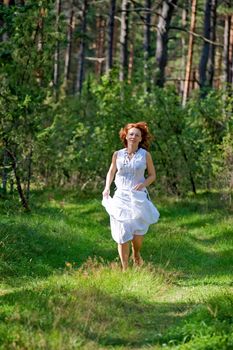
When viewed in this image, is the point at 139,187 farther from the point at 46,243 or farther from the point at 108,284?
the point at 46,243

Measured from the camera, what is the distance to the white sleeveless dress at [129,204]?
9.41 m

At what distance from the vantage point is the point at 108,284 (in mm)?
8359

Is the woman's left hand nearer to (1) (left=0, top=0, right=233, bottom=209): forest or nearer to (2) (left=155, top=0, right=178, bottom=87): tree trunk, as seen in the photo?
(1) (left=0, top=0, right=233, bottom=209): forest

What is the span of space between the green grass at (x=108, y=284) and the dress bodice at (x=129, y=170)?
1.13 metres

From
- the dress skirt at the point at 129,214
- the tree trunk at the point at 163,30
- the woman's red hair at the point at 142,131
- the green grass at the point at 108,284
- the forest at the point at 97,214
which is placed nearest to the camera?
the green grass at the point at 108,284

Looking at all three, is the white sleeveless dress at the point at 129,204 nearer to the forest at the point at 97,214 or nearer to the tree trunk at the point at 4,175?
the forest at the point at 97,214

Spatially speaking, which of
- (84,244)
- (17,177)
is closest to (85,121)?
(17,177)

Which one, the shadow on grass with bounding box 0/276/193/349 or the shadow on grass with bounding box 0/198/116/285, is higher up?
the shadow on grass with bounding box 0/276/193/349

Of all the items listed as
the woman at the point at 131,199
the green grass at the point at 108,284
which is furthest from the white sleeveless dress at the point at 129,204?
the green grass at the point at 108,284

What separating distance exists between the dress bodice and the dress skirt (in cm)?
12

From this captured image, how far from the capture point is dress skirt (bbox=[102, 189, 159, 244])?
30.9 feet

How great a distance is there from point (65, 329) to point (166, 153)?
11.8 meters

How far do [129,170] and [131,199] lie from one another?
16.2 inches

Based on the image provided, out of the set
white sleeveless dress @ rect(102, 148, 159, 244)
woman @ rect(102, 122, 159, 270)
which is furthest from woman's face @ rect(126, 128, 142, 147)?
white sleeveless dress @ rect(102, 148, 159, 244)
